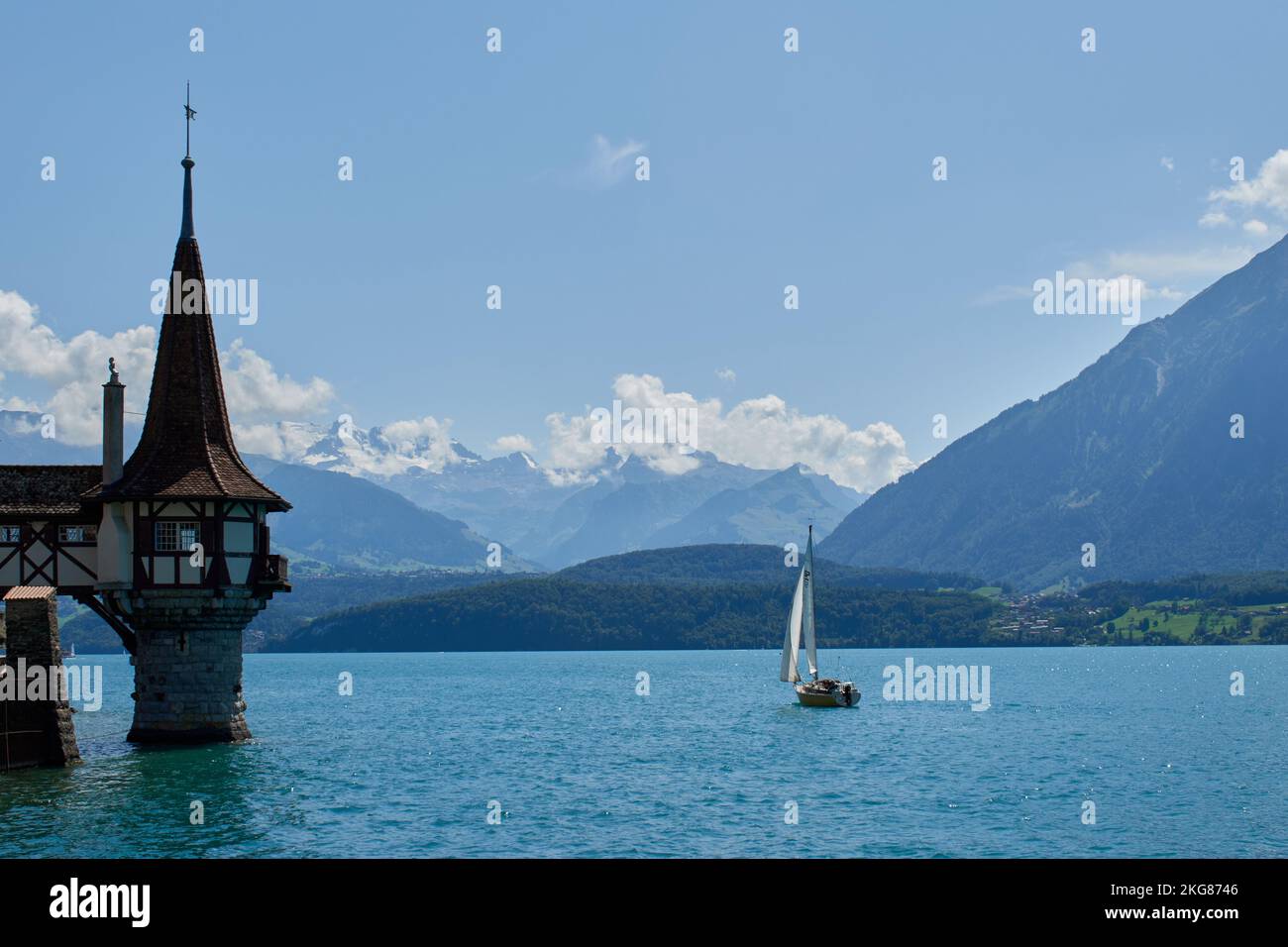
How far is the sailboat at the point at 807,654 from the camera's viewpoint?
112m

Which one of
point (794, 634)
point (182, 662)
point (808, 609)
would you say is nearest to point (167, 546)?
point (182, 662)

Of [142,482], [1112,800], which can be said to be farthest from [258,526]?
[1112,800]

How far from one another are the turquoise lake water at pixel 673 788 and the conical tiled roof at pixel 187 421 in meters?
10.8

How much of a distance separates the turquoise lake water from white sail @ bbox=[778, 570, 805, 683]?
6.98m

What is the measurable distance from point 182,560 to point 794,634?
2556 inches

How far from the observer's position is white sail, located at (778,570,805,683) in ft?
366

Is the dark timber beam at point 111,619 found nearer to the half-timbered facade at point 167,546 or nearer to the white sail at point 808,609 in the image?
the half-timbered facade at point 167,546

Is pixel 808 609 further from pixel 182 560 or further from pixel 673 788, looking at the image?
pixel 182 560

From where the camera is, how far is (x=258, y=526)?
5947cm

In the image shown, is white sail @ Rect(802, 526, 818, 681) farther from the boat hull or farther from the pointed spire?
the pointed spire

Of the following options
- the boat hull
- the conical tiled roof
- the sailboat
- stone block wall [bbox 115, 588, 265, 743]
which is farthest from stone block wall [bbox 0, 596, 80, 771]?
the boat hull

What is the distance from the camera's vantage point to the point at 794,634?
371ft

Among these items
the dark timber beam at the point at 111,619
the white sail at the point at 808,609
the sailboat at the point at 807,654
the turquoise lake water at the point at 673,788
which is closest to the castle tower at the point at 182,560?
the dark timber beam at the point at 111,619
